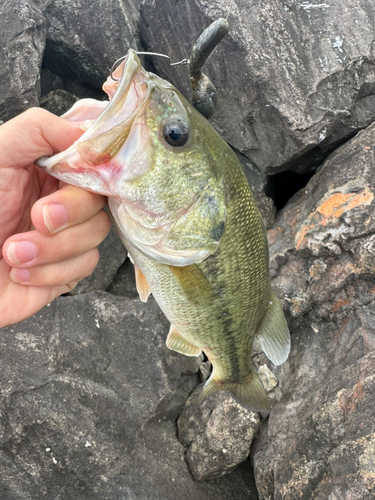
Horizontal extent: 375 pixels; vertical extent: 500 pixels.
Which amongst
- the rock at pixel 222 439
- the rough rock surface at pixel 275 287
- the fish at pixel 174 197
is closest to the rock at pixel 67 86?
the rough rock surface at pixel 275 287

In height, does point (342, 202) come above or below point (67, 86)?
below

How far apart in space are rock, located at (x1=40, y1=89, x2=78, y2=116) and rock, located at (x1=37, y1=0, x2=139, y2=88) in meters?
0.32

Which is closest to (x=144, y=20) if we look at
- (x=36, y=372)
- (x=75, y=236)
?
(x=75, y=236)

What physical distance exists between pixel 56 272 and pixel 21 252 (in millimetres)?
224

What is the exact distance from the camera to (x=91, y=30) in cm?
330

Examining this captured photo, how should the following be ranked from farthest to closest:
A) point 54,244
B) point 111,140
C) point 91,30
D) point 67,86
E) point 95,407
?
point 67,86 → point 91,30 → point 95,407 → point 54,244 → point 111,140

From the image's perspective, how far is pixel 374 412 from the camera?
2111 mm

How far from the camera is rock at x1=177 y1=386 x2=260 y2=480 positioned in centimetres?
298

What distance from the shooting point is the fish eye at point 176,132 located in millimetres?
1314

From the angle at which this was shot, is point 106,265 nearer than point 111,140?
No

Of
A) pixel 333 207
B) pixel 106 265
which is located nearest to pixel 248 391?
pixel 333 207

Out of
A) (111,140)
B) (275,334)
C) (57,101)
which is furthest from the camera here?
(57,101)

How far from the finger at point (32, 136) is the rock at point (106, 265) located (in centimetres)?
206

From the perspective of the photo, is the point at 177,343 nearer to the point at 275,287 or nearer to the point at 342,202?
the point at 275,287
